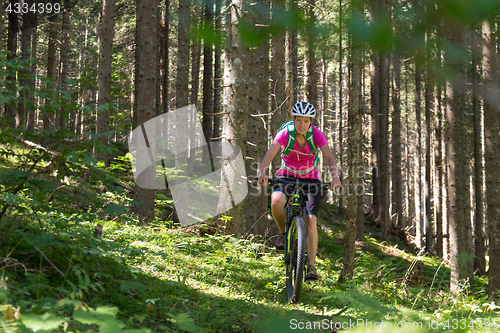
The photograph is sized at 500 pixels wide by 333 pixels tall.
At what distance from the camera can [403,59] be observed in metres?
1.74

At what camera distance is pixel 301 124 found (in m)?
4.71

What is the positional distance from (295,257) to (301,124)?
170cm

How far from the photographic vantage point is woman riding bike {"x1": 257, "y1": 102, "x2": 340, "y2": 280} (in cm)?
466

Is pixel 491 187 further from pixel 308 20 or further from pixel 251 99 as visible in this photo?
pixel 308 20

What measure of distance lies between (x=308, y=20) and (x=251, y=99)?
640cm

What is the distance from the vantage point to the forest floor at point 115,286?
246 centimetres

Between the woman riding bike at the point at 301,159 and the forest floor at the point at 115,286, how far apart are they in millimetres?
1053

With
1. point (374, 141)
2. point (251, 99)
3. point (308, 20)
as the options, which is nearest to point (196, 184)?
point (251, 99)

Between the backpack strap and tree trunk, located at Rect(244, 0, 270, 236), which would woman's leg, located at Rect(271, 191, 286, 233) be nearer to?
the backpack strap

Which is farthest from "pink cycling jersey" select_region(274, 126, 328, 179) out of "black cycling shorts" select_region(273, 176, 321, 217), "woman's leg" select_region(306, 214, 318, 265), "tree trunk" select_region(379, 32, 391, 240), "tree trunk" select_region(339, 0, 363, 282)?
"tree trunk" select_region(379, 32, 391, 240)

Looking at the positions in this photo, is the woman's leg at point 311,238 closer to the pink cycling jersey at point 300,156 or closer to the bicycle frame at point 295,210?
the bicycle frame at point 295,210

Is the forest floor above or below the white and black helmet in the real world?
below

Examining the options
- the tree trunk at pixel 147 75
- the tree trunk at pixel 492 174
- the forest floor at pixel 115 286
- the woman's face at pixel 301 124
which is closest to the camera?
the forest floor at pixel 115 286

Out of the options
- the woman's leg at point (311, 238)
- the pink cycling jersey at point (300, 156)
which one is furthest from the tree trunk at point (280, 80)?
the woman's leg at point (311, 238)
